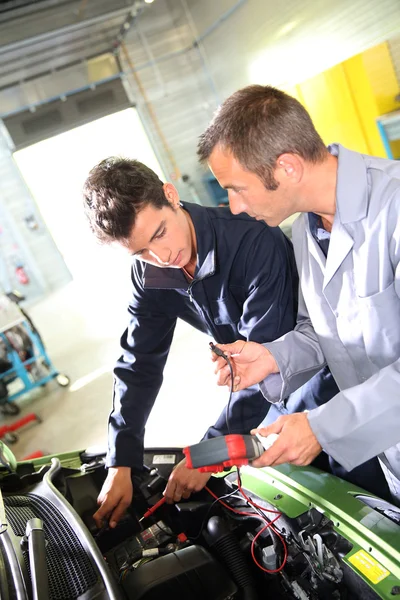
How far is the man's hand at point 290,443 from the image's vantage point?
113 centimetres

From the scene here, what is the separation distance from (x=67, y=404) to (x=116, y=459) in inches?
134

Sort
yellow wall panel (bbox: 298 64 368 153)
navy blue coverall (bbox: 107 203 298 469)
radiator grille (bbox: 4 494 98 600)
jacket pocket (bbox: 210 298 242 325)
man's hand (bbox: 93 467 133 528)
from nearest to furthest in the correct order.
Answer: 1. radiator grille (bbox: 4 494 98 600)
2. man's hand (bbox: 93 467 133 528)
3. navy blue coverall (bbox: 107 203 298 469)
4. jacket pocket (bbox: 210 298 242 325)
5. yellow wall panel (bbox: 298 64 368 153)

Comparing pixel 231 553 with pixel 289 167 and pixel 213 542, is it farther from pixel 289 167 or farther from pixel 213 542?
pixel 289 167

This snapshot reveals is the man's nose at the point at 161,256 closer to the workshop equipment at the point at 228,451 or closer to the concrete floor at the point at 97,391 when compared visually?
the workshop equipment at the point at 228,451

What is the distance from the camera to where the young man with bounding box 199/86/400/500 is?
1.14 metres

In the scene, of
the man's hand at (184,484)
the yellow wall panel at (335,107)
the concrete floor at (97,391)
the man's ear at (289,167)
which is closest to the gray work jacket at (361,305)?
the man's ear at (289,167)

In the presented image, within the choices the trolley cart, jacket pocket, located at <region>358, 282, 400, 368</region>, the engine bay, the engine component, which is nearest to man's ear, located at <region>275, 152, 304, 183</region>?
jacket pocket, located at <region>358, 282, 400, 368</region>

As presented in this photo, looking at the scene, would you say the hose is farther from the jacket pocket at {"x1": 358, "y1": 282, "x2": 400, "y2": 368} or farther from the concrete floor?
the concrete floor

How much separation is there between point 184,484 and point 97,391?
352cm

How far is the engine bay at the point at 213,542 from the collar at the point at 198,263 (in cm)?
68

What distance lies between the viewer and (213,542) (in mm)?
1346

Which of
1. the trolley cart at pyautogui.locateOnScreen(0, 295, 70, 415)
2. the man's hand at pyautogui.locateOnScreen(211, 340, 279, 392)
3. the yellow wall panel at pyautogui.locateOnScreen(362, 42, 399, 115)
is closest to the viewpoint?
the man's hand at pyautogui.locateOnScreen(211, 340, 279, 392)

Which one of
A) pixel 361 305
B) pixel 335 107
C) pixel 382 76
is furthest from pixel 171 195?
pixel 335 107

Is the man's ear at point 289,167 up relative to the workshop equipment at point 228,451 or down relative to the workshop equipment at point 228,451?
up
